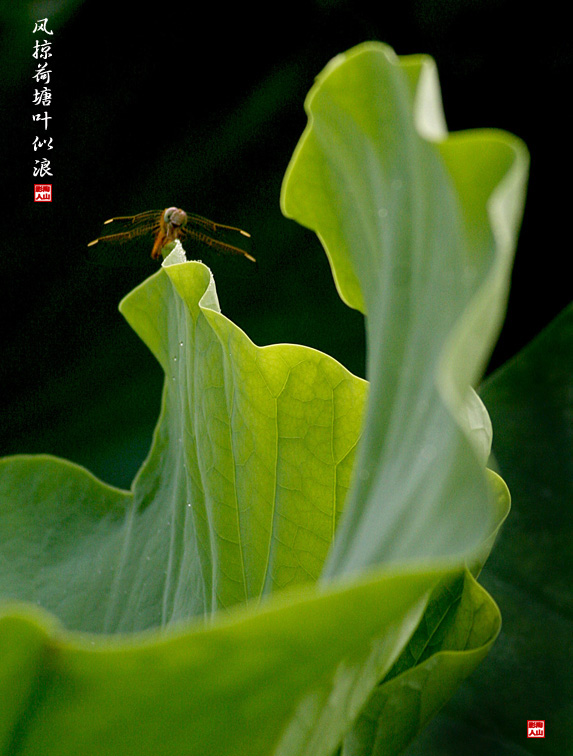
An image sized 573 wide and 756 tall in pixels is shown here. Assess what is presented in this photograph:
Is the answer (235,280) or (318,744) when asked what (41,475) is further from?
(235,280)

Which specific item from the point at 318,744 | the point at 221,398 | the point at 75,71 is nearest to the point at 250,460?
the point at 221,398

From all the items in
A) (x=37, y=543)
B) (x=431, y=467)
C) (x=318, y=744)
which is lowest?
(x=37, y=543)

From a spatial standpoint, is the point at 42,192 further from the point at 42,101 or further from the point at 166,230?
the point at 166,230

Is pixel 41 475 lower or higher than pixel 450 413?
lower

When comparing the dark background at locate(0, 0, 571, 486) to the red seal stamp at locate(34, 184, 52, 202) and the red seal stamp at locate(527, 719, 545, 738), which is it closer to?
the red seal stamp at locate(34, 184, 52, 202)

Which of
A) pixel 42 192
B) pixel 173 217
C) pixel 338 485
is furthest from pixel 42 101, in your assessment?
pixel 338 485

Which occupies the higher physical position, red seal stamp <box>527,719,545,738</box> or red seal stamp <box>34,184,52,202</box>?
red seal stamp <box>34,184,52,202</box>

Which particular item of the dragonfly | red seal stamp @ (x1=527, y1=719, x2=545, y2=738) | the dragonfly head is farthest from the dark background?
red seal stamp @ (x1=527, y1=719, x2=545, y2=738)
